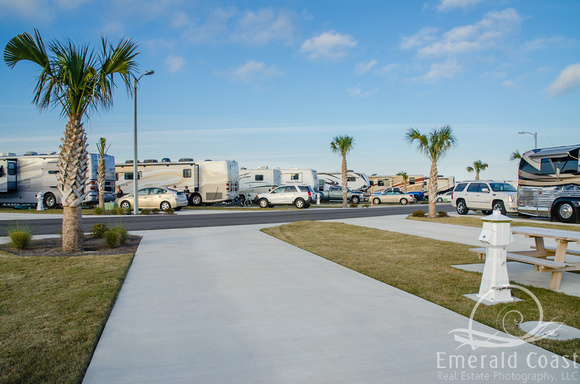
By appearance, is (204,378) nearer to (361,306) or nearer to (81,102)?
(361,306)

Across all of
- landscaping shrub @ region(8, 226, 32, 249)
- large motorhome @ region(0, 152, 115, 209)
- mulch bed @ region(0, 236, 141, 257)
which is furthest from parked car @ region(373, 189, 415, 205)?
landscaping shrub @ region(8, 226, 32, 249)

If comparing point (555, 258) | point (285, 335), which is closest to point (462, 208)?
point (555, 258)

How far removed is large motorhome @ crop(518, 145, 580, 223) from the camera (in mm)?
16359

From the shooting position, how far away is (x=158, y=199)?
26.1 meters

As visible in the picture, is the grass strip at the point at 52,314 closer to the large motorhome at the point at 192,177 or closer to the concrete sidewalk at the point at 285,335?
the concrete sidewalk at the point at 285,335

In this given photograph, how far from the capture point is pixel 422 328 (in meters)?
4.28

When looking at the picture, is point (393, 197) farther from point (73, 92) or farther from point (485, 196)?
point (73, 92)

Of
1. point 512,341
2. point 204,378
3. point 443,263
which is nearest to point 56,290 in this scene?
point 204,378

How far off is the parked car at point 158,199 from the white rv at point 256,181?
9.80m

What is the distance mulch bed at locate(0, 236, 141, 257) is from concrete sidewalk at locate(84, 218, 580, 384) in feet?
8.96

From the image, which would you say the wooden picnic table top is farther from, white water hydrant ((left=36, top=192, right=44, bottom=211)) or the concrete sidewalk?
white water hydrant ((left=36, top=192, right=44, bottom=211))

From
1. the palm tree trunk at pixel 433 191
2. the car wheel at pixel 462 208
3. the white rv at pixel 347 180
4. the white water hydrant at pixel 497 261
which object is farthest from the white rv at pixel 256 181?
the white water hydrant at pixel 497 261

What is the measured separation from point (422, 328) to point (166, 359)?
8.07 ft

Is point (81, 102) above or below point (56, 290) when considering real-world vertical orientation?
above
